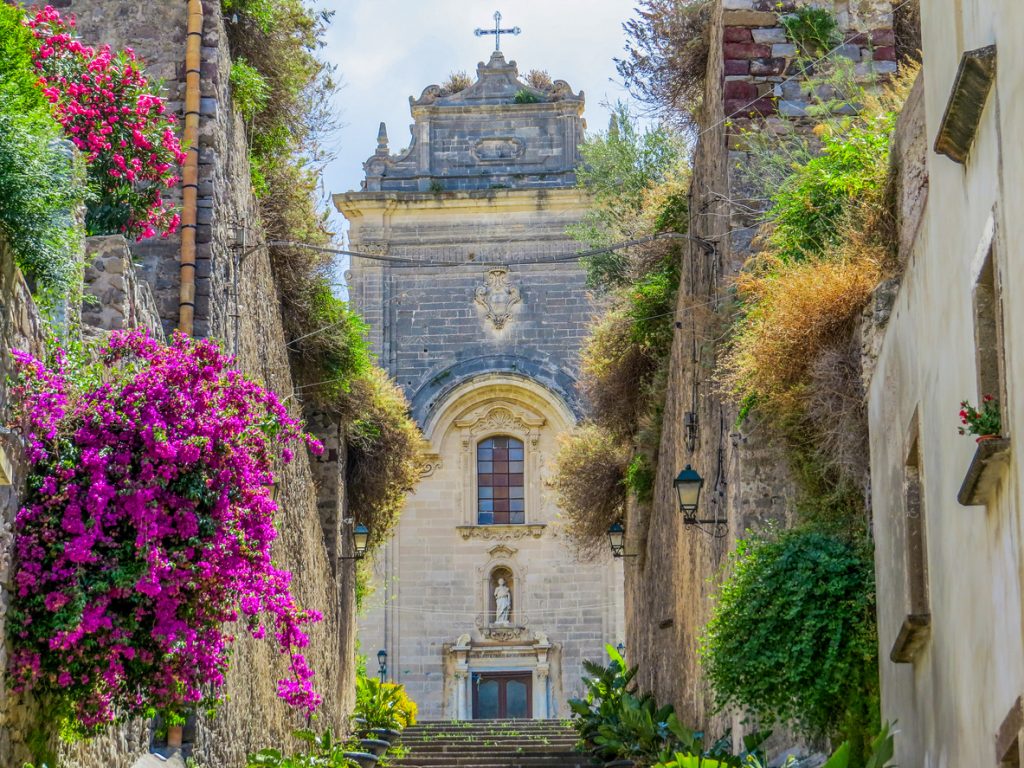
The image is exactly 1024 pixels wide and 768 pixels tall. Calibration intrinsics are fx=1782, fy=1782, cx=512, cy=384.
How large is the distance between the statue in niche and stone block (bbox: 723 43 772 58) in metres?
20.4

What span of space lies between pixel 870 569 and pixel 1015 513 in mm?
4717

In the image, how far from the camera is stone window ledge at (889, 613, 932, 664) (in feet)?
29.0

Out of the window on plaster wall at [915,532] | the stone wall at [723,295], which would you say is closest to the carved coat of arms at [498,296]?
the stone wall at [723,295]

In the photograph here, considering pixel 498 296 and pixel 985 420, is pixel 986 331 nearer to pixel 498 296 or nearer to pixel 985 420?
pixel 985 420

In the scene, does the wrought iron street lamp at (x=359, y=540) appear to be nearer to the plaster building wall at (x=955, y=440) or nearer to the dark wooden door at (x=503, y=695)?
the plaster building wall at (x=955, y=440)

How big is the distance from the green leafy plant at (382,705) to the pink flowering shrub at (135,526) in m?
11.9

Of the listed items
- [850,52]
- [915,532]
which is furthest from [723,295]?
[915,532]

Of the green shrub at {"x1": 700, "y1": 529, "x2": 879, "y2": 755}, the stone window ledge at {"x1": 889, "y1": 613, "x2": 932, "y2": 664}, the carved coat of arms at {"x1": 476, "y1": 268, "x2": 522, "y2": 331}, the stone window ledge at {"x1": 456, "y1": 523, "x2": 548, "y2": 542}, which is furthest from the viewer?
the carved coat of arms at {"x1": 476, "y1": 268, "x2": 522, "y2": 331}

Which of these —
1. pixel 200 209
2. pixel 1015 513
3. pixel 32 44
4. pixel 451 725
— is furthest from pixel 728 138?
pixel 451 725

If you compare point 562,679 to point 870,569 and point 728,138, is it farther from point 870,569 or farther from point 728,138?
point 870,569

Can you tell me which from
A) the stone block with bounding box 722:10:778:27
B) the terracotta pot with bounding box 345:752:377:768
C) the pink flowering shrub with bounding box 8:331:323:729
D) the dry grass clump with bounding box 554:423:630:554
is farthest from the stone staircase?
the pink flowering shrub with bounding box 8:331:323:729

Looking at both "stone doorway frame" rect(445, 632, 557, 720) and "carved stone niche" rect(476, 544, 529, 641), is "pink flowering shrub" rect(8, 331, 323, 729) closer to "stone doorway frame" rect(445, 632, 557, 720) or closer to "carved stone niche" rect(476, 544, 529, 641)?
"stone doorway frame" rect(445, 632, 557, 720)

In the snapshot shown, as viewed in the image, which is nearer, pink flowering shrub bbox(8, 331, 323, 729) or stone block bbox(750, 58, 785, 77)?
pink flowering shrub bbox(8, 331, 323, 729)

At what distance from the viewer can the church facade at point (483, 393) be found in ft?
111
